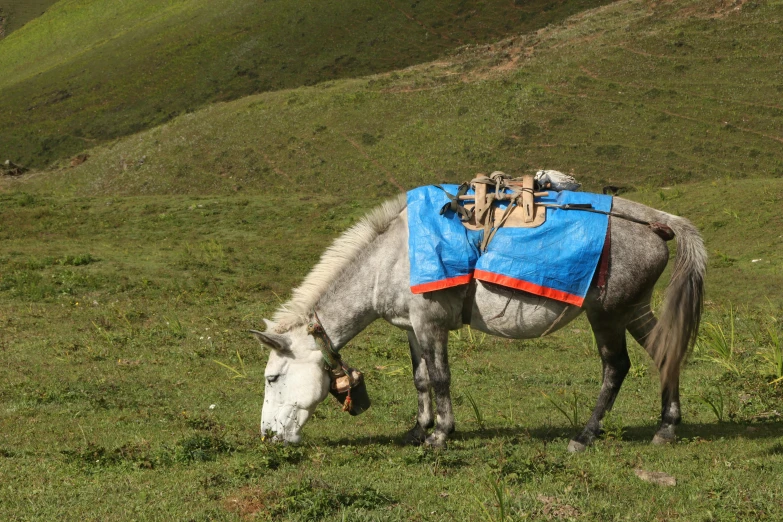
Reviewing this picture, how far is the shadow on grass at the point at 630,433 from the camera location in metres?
7.37

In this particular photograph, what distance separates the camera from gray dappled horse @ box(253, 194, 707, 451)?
710cm

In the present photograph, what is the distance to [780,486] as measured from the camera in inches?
220

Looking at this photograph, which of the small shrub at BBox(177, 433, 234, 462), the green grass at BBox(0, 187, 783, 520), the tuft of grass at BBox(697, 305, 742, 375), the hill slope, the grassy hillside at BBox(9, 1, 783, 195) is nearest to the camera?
the green grass at BBox(0, 187, 783, 520)

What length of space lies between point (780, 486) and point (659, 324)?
1.83 m

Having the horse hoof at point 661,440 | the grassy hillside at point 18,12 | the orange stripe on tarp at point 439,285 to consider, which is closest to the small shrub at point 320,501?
the orange stripe on tarp at point 439,285

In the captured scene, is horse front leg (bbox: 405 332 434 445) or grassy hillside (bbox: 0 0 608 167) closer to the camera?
horse front leg (bbox: 405 332 434 445)

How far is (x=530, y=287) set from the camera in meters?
6.93

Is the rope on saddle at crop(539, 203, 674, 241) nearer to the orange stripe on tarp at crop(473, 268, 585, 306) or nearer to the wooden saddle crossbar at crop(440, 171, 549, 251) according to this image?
the wooden saddle crossbar at crop(440, 171, 549, 251)

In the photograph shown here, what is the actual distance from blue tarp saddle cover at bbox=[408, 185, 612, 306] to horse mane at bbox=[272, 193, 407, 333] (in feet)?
1.44

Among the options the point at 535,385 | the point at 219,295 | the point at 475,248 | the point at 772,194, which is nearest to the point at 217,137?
the point at 219,295

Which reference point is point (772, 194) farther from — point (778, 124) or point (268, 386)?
point (268, 386)

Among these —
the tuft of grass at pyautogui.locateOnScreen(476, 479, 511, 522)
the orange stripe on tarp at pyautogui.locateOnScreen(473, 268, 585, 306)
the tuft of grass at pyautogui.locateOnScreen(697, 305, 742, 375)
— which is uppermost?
the orange stripe on tarp at pyautogui.locateOnScreen(473, 268, 585, 306)

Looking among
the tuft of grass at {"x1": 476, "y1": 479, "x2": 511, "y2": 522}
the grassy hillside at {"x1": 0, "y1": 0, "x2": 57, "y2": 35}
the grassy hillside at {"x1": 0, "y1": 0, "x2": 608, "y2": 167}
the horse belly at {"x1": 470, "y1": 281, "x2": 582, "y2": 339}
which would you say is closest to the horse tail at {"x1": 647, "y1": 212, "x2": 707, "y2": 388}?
the horse belly at {"x1": 470, "y1": 281, "x2": 582, "y2": 339}

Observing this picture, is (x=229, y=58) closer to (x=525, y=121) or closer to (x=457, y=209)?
(x=525, y=121)
